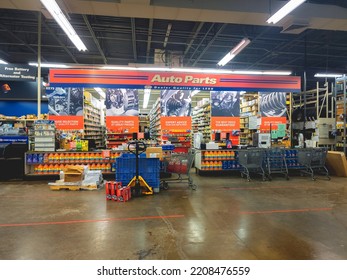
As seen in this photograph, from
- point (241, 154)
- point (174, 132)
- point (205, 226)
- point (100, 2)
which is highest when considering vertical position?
point (100, 2)

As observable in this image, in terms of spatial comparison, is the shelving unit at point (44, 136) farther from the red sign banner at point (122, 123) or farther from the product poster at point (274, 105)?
the product poster at point (274, 105)

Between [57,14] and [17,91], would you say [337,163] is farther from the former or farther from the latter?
[17,91]

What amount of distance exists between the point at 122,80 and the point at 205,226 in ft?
19.2

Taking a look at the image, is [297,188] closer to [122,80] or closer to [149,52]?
[122,80]

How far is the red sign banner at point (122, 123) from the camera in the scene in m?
10.6

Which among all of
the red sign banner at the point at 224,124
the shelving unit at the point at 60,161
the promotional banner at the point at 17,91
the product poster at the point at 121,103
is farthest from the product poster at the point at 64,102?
the red sign banner at the point at 224,124

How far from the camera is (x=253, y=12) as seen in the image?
6469 mm

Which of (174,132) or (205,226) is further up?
(174,132)

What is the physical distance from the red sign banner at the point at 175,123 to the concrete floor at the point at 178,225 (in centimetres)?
493

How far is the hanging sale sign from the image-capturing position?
10.8 m

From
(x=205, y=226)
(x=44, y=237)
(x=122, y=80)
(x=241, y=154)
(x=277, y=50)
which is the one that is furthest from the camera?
(x=277, y=50)

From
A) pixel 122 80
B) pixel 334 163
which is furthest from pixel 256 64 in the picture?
pixel 122 80

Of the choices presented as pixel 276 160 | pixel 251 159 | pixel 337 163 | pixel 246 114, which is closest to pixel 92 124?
pixel 246 114

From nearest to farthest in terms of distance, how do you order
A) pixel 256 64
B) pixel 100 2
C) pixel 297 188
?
pixel 100 2
pixel 297 188
pixel 256 64
